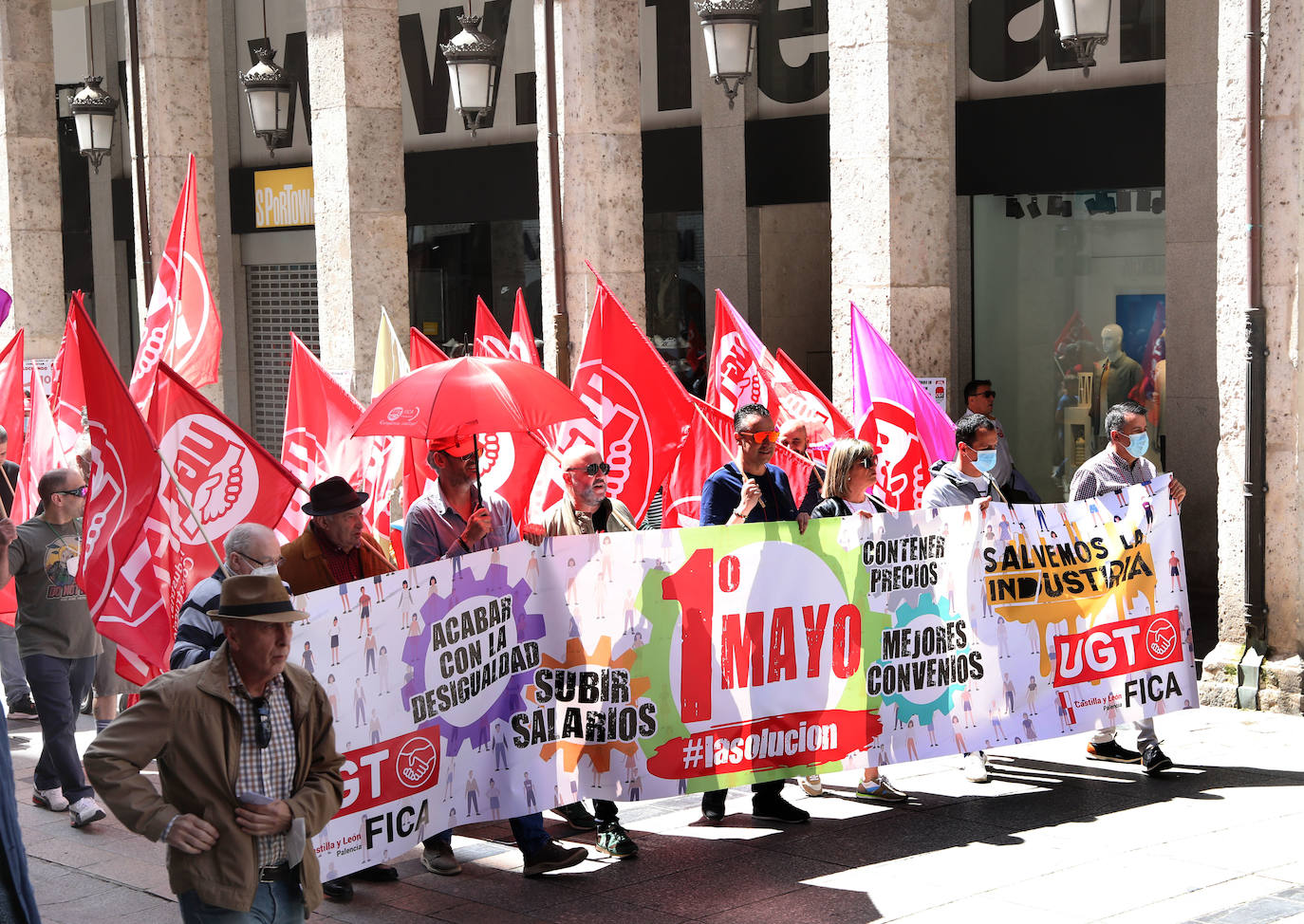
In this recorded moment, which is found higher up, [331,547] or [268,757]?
[331,547]

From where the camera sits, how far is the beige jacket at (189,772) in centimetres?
457

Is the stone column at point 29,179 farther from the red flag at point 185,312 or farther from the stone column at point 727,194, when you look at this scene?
the red flag at point 185,312

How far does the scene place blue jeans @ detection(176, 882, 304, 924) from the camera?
4648 mm

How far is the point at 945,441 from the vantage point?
33.2 ft

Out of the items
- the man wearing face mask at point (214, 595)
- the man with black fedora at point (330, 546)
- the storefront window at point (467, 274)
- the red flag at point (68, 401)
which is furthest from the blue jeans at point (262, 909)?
the storefront window at point (467, 274)

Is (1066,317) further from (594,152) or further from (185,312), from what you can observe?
(185,312)

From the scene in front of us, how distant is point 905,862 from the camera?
722 cm

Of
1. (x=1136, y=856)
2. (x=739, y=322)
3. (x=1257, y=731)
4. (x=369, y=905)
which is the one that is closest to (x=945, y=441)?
(x=739, y=322)

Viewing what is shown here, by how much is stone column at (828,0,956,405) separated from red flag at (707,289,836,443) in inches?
52.5

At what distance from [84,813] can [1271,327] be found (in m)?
7.26

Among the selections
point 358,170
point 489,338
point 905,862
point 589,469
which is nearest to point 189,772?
point 589,469

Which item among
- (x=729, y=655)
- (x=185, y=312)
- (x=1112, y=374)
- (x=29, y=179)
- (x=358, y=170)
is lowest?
(x=729, y=655)

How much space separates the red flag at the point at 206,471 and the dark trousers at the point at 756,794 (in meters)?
2.40

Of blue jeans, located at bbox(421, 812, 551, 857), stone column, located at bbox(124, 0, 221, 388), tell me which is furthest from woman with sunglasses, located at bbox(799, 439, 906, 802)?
stone column, located at bbox(124, 0, 221, 388)
